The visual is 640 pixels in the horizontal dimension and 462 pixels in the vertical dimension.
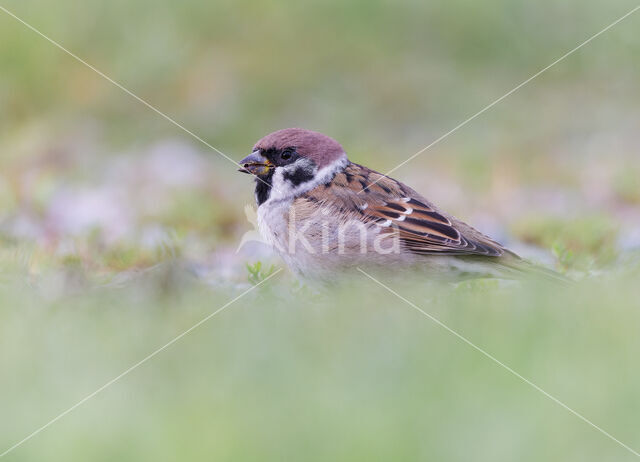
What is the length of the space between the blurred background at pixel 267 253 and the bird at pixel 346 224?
20 cm

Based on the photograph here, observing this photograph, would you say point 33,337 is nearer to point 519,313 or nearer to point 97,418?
point 97,418

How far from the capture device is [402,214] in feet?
16.9

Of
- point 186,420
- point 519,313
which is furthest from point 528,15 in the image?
point 186,420

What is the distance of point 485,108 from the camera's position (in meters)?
9.50

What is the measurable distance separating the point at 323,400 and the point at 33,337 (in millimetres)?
1432

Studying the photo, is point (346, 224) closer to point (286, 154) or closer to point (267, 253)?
point (286, 154)

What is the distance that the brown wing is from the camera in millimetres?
5008

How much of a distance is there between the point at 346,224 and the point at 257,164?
2.10 feet

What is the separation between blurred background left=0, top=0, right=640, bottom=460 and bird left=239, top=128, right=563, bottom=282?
20cm

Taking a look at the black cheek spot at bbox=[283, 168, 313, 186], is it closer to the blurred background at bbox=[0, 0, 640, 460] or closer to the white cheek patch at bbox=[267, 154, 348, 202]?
the white cheek patch at bbox=[267, 154, 348, 202]

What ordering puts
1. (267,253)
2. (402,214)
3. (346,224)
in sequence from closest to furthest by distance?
(346,224) < (402,214) < (267,253)

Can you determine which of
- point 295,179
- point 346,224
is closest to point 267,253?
point 295,179

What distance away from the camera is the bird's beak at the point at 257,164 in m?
5.23

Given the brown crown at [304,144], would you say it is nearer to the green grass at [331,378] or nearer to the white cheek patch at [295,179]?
the white cheek patch at [295,179]
